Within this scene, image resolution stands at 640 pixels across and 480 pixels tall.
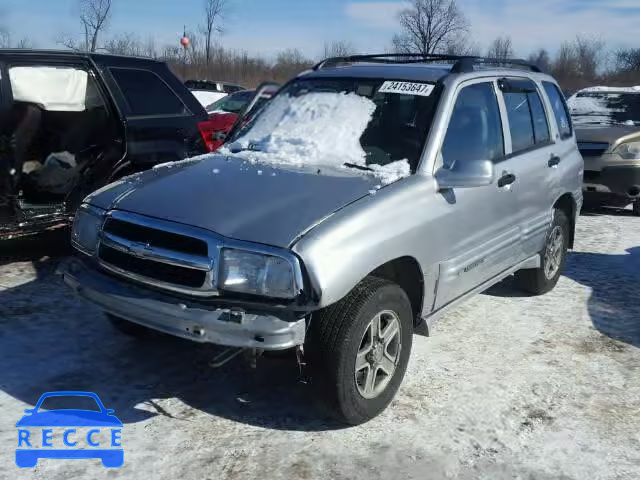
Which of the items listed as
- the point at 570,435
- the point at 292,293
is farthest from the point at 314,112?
the point at 570,435

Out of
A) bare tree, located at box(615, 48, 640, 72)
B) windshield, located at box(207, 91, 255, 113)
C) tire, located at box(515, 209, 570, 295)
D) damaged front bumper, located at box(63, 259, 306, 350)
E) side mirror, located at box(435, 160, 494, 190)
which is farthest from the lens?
bare tree, located at box(615, 48, 640, 72)

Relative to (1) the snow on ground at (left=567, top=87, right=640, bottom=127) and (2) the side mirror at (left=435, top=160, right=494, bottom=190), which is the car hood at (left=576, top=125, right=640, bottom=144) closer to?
(1) the snow on ground at (left=567, top=87, right=640, bottom=127)

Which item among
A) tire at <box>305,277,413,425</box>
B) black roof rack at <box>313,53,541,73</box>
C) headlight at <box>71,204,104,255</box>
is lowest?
tire at <box>305,277,413,425</box>

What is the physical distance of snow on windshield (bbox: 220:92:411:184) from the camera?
12.9 ft

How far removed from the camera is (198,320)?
2.98 metres

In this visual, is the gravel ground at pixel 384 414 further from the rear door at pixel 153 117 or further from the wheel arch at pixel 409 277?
the rear door at pixel 153 117

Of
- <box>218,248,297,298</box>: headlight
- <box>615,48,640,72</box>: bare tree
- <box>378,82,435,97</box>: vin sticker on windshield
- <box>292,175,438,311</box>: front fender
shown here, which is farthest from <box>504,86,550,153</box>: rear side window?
<box>615,48,640,72</box>: bare tree

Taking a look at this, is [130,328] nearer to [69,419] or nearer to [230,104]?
[69,419]

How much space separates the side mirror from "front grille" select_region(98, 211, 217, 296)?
4.76 ft

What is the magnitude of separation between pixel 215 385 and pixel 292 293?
122cm

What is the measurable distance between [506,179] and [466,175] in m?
0.84

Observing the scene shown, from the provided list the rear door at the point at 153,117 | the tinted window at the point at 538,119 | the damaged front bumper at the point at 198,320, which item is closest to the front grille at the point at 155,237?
the damaged front bumper at the point at 198,320

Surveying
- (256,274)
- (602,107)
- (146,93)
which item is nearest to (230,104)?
(602,107)

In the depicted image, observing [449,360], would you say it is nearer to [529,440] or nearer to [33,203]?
[529,440]
